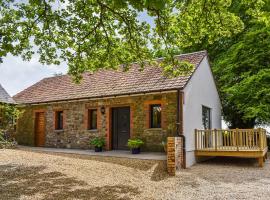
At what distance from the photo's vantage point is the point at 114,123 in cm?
1574

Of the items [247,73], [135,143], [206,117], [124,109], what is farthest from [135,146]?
[247,73]

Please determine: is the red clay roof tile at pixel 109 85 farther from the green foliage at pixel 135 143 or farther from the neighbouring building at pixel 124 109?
the green foliage at pixel 135 143

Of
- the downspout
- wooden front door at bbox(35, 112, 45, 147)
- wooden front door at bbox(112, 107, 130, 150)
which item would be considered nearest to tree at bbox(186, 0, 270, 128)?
the downspout

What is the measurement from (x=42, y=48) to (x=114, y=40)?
3229 millimetres

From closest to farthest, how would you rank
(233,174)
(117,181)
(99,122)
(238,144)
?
(117,181) → (233,174) → (238,144) → (99,122)

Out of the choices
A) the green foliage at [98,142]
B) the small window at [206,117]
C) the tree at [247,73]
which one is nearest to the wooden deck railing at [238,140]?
the small window at [206,117]

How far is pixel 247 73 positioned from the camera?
62.5 ft

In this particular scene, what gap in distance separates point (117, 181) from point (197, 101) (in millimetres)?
7628

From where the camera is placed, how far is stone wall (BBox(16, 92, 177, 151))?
44.4 ft

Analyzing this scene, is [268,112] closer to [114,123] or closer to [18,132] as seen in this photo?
[114,123]

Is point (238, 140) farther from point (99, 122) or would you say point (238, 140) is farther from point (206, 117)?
point (99, 122)

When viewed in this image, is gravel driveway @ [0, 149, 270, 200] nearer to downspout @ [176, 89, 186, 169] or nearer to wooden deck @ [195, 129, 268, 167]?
wooden deck @ [195, 129, 268, 167]

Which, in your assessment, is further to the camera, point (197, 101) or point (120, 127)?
point (120, 127)

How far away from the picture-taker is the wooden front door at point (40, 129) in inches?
728
